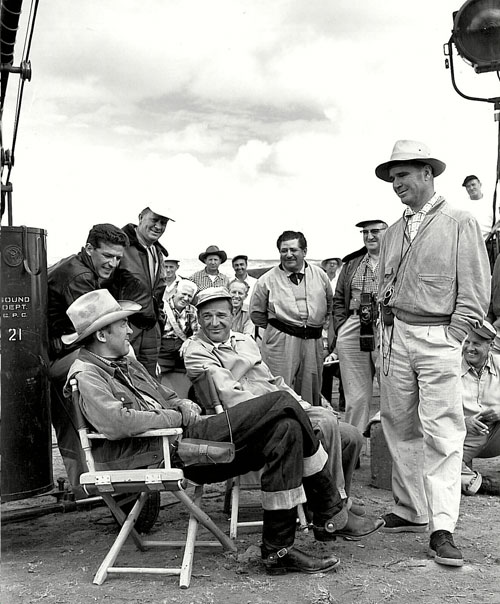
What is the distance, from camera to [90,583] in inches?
150

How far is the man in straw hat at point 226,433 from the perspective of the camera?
149 inches

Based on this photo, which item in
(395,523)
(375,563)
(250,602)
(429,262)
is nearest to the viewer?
(250,602)

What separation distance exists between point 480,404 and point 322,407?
1478 mm

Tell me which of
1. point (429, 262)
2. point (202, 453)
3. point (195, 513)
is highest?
point (429, 262)

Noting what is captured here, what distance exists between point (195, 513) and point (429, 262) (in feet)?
6.02

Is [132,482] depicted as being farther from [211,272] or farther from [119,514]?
[211,272]

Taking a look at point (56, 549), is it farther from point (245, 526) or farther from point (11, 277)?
point (11, 277)

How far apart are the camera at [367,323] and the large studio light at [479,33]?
91.0 inches

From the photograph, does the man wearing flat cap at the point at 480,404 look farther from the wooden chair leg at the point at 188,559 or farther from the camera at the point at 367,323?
the wooden chair leg at the point at 188,559

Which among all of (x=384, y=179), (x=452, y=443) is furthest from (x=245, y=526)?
(x=384, y=179)

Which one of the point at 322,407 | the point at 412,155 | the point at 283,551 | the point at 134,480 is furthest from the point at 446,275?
the point at 134,480

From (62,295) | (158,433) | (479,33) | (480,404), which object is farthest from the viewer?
(479,33)

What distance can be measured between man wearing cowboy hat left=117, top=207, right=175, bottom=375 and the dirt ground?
1282 mm

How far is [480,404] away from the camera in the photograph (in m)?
5.71
